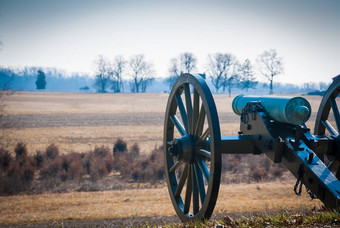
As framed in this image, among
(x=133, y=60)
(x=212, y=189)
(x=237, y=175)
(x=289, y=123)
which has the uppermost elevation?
(x=133, y=60)

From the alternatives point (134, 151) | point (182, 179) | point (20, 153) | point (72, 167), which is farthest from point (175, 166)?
point (20, 153)

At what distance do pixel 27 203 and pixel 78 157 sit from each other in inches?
179

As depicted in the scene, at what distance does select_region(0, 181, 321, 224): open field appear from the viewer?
8.12m

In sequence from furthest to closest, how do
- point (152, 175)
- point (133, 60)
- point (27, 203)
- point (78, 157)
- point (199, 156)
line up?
1. point (133, 60)
2. point (78, 157)
3. point (152, 175)
4. point (27, 203)
5. point (199, 156)

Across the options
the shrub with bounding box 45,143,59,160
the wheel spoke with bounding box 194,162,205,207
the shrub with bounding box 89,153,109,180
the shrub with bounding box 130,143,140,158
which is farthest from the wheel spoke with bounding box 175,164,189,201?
the shrub with bounding box 45,143,59,160

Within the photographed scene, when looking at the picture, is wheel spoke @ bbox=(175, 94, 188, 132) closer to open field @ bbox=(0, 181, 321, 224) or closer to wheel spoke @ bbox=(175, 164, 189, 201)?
wheel spoke @ bbox=(175, 164, 189, 201)

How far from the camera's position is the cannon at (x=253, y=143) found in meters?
3.12

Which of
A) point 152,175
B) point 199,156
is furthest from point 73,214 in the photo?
point 199,156

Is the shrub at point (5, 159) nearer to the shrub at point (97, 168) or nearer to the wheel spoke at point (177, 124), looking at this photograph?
the shrub at point (97, 168)

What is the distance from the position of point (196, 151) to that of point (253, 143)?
776mm

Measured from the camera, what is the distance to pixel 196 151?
386 cm

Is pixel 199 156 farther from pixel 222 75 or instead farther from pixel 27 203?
pixel 222 75

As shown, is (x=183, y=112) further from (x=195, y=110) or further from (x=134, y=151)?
(x=134, y=151)

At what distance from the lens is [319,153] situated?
13.3ft
